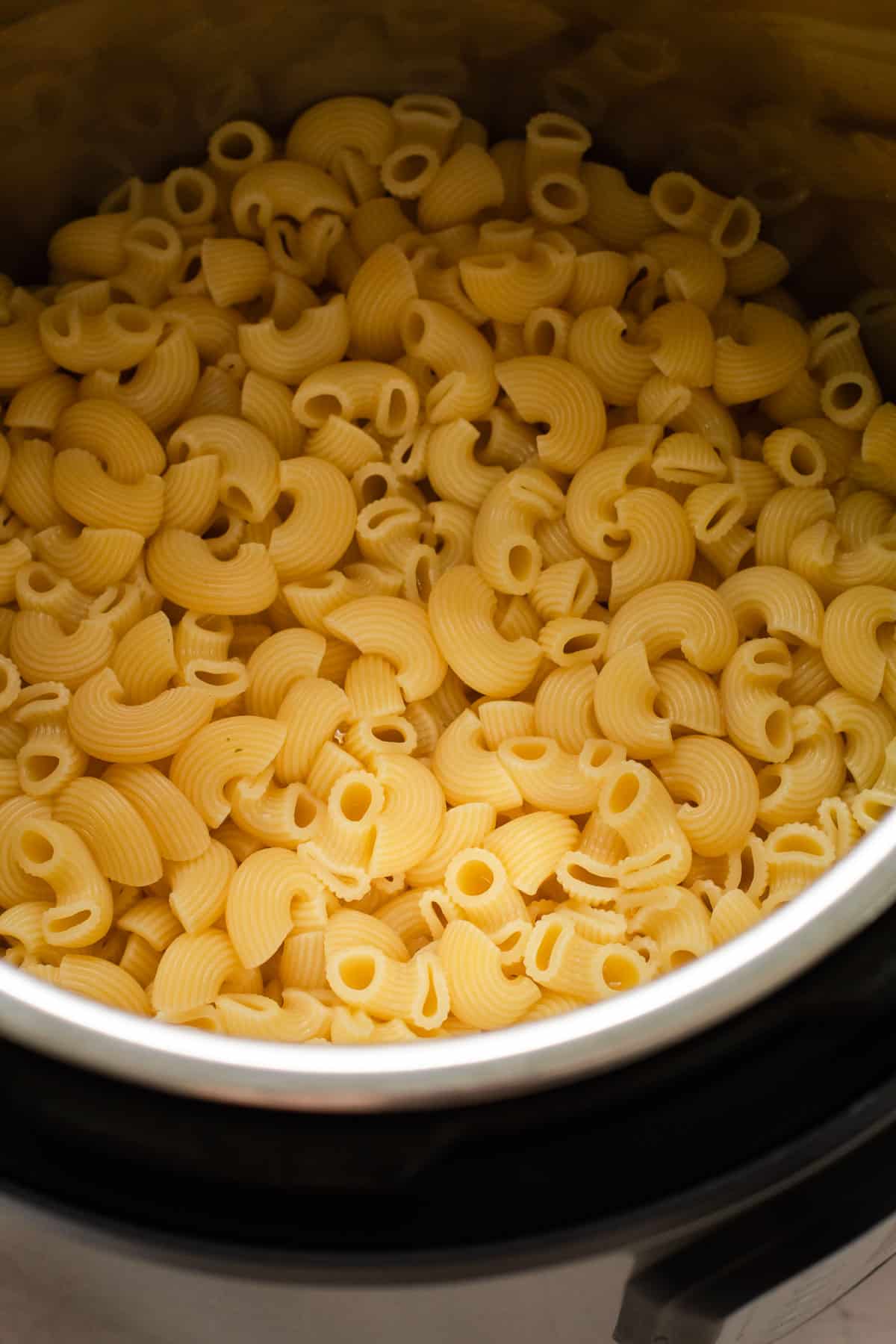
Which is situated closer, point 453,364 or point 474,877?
point 474,877

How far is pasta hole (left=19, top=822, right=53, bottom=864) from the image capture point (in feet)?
3.13

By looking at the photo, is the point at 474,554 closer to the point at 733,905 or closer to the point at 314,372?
the point at 314,372

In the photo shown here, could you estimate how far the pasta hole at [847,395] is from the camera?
1150 millimetres

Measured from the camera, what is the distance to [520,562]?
3.59 feet

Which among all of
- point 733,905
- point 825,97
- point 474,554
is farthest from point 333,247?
point 733,905

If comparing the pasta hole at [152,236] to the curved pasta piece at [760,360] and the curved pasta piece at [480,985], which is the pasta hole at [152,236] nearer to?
the curved pasta piece at [760,360]

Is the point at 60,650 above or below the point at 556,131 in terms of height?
below

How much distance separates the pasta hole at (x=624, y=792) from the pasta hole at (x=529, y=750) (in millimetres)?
62

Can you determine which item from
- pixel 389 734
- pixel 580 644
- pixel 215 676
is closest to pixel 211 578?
pixel 215 676

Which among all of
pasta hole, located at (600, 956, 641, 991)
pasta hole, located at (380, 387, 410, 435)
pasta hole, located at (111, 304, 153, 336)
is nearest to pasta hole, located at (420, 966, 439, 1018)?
pasta hole, located at (600, 956, 641, 991)

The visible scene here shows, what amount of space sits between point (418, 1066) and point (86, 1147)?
6.2 inches

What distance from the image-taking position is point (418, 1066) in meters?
0.56

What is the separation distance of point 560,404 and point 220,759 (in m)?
0.38

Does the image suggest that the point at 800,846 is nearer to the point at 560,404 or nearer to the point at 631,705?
the point at 631,705
